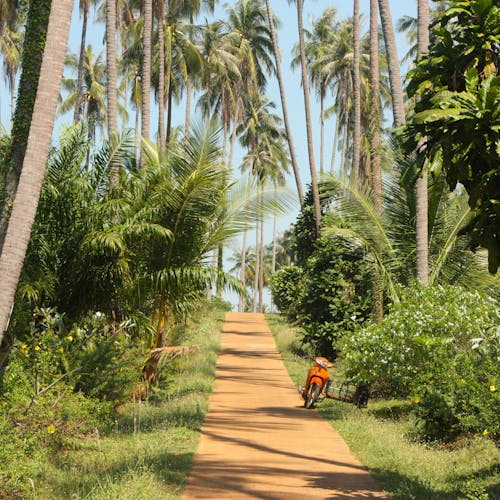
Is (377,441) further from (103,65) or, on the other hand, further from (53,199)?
(103,65)

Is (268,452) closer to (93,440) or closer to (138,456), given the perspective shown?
(138,456)

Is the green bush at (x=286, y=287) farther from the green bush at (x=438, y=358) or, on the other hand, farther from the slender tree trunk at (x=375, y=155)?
the green bush at (x=438, y=358)

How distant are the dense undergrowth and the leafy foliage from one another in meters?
3.90

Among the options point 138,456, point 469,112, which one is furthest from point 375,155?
point 469,112

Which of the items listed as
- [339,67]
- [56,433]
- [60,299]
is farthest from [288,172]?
[56,433]

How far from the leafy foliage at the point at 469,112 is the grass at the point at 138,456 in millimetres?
3891

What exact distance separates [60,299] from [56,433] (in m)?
4.37

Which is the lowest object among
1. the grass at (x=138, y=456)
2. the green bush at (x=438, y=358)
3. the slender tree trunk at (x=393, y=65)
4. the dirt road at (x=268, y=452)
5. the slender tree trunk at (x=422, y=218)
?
the dirt road at (x=268, y=452)

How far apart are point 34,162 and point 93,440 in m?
4.24

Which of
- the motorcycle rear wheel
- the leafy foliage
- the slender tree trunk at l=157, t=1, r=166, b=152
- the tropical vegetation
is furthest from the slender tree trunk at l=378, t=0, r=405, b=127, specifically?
the slender tree trunk at l=157, t=1, r=166, b=152

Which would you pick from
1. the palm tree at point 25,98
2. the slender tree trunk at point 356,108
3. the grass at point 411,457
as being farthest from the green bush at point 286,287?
the palm tree at point 25,98

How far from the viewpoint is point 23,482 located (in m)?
8.52

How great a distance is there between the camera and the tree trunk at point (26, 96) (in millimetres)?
12539

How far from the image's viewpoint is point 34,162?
9648 millimetres
